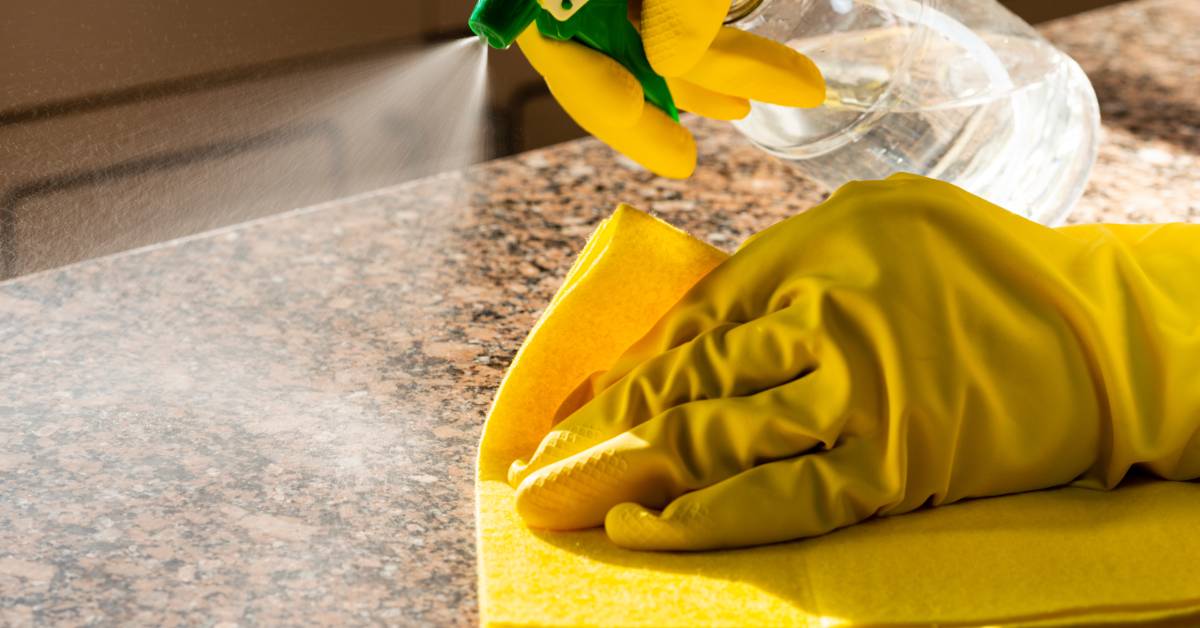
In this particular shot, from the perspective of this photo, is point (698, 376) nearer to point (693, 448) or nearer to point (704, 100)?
point (693, 448)

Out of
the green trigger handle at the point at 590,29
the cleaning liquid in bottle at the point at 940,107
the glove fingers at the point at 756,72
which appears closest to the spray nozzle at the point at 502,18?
the green trigger handle at the point at 590,29

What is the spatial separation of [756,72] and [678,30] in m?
0.08

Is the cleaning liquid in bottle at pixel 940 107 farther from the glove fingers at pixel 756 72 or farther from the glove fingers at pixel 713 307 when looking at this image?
the glove fingers at pixel 713 307

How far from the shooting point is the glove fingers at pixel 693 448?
2.47ft

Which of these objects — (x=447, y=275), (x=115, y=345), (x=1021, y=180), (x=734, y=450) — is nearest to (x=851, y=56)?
(x=1021, y=180)

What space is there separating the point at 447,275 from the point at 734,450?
1.57 feet

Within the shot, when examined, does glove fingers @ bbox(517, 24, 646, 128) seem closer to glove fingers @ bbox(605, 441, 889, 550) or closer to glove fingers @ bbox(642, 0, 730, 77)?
glove fingers @ bbox(642, 0, 730, 77)

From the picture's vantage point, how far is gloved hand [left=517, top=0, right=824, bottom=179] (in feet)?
2.73

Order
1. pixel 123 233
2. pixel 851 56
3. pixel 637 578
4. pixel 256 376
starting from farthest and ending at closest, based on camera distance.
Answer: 1. pixel 123 233
2. pixel 851 56
3. pixel 256 376
4. pixel 637 578

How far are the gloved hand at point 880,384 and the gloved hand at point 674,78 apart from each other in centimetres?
10

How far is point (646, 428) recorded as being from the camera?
0.76 m

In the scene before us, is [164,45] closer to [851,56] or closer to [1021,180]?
[851,56]

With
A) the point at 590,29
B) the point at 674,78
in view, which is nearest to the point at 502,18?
the point at 590,29

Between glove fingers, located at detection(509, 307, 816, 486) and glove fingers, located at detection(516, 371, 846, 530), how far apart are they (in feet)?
0.04
